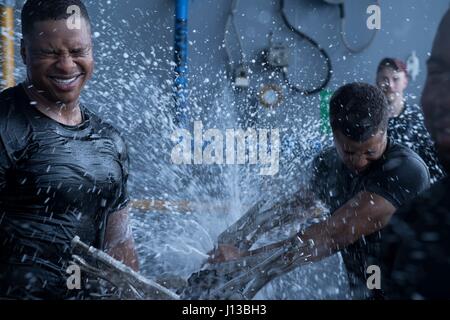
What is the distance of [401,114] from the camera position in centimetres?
156

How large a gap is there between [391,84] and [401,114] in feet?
0.26

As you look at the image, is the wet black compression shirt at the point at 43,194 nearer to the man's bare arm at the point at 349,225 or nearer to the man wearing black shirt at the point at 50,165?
the man wearing black shirt at the point at 50,165

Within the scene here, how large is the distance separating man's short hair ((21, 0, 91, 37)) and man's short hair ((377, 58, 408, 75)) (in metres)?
0.77

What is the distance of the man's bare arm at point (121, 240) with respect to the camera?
1495mm

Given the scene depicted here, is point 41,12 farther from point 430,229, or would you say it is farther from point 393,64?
point 430,229

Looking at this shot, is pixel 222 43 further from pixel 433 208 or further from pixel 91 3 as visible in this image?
pixel 433 208

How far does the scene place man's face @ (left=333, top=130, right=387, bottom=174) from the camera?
1546 millimetres

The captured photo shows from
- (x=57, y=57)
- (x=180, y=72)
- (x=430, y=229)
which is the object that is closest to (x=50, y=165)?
(x=57, y=57)

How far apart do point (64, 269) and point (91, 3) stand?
2.03ft

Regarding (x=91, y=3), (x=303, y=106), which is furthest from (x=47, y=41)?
(x=303, y=106)

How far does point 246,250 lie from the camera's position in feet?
5.00

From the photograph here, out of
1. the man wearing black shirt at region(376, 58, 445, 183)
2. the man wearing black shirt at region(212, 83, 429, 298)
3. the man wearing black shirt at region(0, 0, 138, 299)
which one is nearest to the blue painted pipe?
the man wearing black shirt at region(0, 0, 138, 299)

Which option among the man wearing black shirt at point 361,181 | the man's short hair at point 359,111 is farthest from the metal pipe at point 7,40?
the man's short hair at point 359,111

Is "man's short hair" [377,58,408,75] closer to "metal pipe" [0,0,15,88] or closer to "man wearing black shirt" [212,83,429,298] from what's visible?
"man wearing black shirt" [212,83,429,298]
